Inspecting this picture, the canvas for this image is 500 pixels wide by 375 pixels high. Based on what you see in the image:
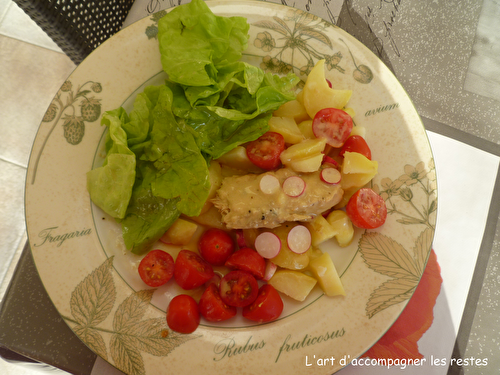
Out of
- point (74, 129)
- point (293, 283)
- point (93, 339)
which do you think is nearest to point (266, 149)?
point (293, 283)

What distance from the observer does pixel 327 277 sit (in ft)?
6.05

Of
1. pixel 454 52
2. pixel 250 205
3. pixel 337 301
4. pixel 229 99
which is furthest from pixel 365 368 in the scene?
pixel 454 52

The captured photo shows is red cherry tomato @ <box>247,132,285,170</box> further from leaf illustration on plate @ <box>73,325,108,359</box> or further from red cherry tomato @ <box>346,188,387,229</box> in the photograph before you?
leaf illustration on plate @ <box>73,325,108,359</box>

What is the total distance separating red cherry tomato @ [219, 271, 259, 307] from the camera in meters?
1.83

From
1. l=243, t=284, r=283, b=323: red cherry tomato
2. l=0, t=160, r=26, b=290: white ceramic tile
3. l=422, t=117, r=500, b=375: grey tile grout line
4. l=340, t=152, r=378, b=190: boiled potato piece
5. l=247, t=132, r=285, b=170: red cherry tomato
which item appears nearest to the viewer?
l=243, t=284, r=283, b=323: red cherry tomato

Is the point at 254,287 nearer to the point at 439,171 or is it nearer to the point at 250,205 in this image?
the point at 250,205

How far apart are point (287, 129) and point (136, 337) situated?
1.57m

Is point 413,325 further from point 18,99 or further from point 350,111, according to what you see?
point 18,99

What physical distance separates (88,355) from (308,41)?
8.57 ft

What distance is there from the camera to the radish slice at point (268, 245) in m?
1.92

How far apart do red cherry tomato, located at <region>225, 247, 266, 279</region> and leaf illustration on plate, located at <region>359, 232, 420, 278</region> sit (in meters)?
0.64

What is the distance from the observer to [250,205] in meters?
1.95

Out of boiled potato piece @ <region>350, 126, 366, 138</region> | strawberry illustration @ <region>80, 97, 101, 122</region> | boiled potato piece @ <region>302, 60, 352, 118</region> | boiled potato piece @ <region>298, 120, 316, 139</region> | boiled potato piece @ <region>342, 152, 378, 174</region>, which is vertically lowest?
boiled potato piece @ <region>342, 152, 378, 174</region>

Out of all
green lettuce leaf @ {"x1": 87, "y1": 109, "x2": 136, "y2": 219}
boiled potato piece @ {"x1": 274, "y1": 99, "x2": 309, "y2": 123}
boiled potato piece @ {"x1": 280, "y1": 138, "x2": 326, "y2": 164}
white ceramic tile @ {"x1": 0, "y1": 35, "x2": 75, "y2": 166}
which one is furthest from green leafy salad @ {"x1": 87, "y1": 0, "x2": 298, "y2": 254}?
white ceramic tile @ {"x1": 0, "y1": 35, "x2": 75, "y2": 166}
